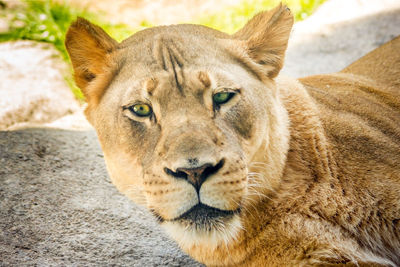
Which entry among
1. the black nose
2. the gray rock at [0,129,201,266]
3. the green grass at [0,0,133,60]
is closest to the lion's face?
the black nose

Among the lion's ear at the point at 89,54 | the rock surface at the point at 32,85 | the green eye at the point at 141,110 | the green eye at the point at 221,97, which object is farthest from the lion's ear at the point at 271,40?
the rock surface at the point at 32,85

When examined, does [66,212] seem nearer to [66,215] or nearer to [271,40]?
[66,215]

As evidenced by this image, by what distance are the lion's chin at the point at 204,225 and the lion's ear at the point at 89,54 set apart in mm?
890

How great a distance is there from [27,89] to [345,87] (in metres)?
3.54

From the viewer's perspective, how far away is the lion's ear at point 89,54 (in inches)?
83.2

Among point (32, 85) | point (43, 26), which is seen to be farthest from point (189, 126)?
point (43, 26)

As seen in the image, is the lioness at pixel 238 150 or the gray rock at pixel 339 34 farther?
the gray rock at pixel 339 34

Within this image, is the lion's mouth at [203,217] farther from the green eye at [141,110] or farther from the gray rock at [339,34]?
the gray rock at [339,34]

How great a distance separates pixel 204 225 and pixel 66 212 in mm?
1392

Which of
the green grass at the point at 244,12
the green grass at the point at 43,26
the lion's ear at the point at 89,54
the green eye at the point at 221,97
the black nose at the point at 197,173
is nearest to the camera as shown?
the black nose at the point at 197,173

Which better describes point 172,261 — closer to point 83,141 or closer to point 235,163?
point 235,163

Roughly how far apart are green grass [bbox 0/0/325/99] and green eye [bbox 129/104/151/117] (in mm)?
3273

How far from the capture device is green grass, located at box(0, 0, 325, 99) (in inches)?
213

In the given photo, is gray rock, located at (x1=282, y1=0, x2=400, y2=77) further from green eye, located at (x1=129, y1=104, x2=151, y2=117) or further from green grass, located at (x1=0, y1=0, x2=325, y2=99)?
green eye, located at (x1=129, y1=104, x2=151, y2=117)
